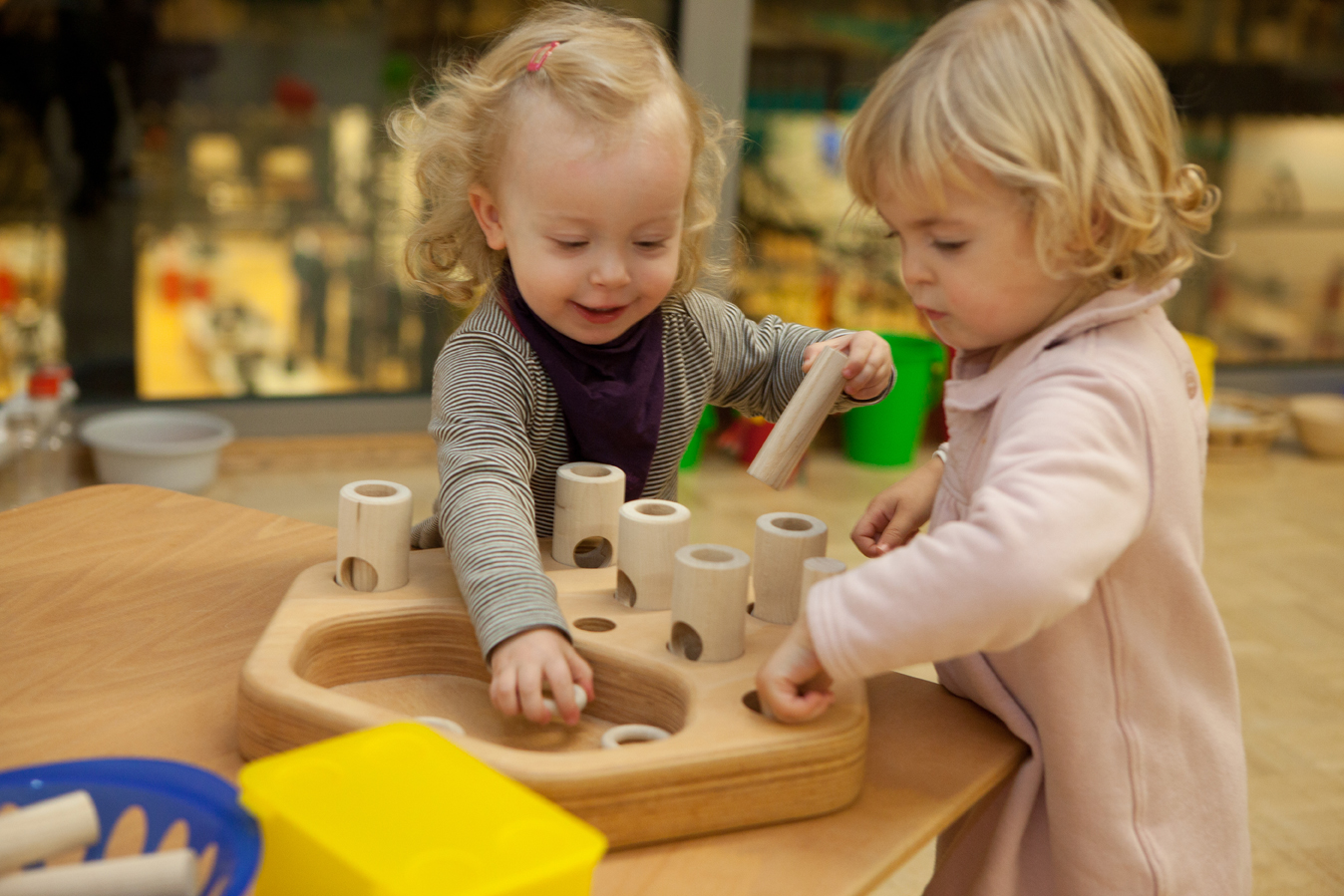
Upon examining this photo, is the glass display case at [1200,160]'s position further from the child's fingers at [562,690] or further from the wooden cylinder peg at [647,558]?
the child's fingers at [562,690]

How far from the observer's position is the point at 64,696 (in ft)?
2.50

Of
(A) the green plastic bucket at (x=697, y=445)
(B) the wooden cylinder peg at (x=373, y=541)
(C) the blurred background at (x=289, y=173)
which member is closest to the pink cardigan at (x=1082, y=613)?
(B) the wooden cylinder peg at (x=373, y=541)

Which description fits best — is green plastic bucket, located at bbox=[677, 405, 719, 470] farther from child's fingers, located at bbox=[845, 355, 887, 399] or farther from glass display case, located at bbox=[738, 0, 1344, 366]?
child's fingers, located at bbox=[845, 355, 887, 399]

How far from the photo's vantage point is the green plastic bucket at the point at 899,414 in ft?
9.04

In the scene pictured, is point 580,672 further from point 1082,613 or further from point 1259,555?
point 1259,555

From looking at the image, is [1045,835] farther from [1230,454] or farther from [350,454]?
[1230,454]

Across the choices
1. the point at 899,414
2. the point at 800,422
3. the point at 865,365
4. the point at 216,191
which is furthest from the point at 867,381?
the point at 216,191

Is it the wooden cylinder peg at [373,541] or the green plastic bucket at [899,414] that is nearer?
the wooden cylinder peg at [373,541]

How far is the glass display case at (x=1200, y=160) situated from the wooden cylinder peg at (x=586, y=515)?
1.91m

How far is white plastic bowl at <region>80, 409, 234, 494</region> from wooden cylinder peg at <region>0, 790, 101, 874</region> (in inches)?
76.1

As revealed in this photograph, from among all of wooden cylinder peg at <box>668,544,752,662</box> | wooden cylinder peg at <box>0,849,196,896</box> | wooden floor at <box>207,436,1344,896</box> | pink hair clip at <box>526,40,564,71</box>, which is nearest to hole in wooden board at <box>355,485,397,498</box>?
wooden cylinder peg at <box>668,544,752,662</box>

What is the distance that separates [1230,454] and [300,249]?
2.19 m

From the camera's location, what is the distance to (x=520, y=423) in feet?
3.20

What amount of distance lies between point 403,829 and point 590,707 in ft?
0.95
